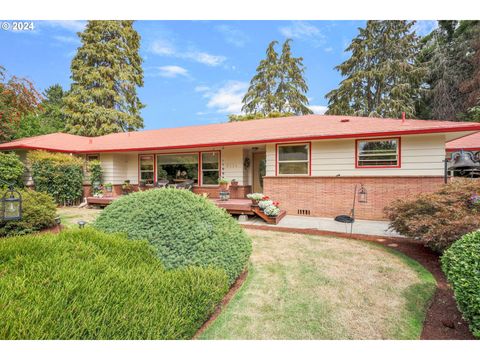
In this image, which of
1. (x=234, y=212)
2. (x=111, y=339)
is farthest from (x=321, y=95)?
(x=111, y=339)

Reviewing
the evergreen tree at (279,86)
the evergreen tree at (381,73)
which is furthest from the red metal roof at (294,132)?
the evergreen tree at (381,73)

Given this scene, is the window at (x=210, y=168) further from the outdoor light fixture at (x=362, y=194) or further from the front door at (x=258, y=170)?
the outdoor light fixture at (x=362, y=194)

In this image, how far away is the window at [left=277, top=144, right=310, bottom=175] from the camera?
9.13 m

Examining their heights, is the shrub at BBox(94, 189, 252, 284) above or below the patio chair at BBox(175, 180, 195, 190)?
below

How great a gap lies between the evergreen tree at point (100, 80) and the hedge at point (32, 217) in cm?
1870

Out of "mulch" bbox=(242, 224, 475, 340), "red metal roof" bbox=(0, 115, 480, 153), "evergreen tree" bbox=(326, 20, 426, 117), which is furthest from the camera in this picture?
"evergreen tree" bbox=(326, 20, 426, 117)

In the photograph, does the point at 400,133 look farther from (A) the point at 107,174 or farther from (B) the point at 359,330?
(A) the point at 107,174

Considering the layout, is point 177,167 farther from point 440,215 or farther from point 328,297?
point 440,215

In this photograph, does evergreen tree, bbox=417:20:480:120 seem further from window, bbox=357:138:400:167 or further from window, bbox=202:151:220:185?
window, bbox=202:151:220:185

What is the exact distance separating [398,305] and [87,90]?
25.8 meters

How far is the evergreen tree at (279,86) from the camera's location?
25.5 m

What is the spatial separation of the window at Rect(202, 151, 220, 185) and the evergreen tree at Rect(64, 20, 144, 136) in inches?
568

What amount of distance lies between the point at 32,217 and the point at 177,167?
26.4 feet

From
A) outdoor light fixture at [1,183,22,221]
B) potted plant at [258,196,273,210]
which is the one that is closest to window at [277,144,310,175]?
potted plant at [258,196,273,210]
